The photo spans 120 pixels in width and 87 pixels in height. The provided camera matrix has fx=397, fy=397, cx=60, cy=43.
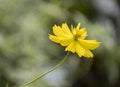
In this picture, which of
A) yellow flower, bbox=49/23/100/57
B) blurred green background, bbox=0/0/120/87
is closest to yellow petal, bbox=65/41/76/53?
yellow flower, bbox=49/23/100/57

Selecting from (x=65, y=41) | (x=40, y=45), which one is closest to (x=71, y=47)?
(x=65, y=41)

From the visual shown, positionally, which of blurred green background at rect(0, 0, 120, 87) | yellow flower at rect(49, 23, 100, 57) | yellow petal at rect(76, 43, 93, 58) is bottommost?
yellow petal at rect(76, 43, 93, 58)

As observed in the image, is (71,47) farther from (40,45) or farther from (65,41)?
(40,45)

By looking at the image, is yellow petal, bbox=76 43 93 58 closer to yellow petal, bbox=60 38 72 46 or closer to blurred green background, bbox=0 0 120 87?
yellow petal, bbox=60 38 72 46

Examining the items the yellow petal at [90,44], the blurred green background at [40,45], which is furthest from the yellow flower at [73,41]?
the blurred green background at [40,45]

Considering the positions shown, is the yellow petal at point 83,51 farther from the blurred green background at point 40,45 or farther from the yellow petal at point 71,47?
the blurred green background at point 40,45

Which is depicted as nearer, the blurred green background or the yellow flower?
the yellow flower

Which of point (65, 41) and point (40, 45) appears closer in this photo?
point (65, 41)

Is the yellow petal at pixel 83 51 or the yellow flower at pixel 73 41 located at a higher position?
the yellow flower at pixel 73 41
